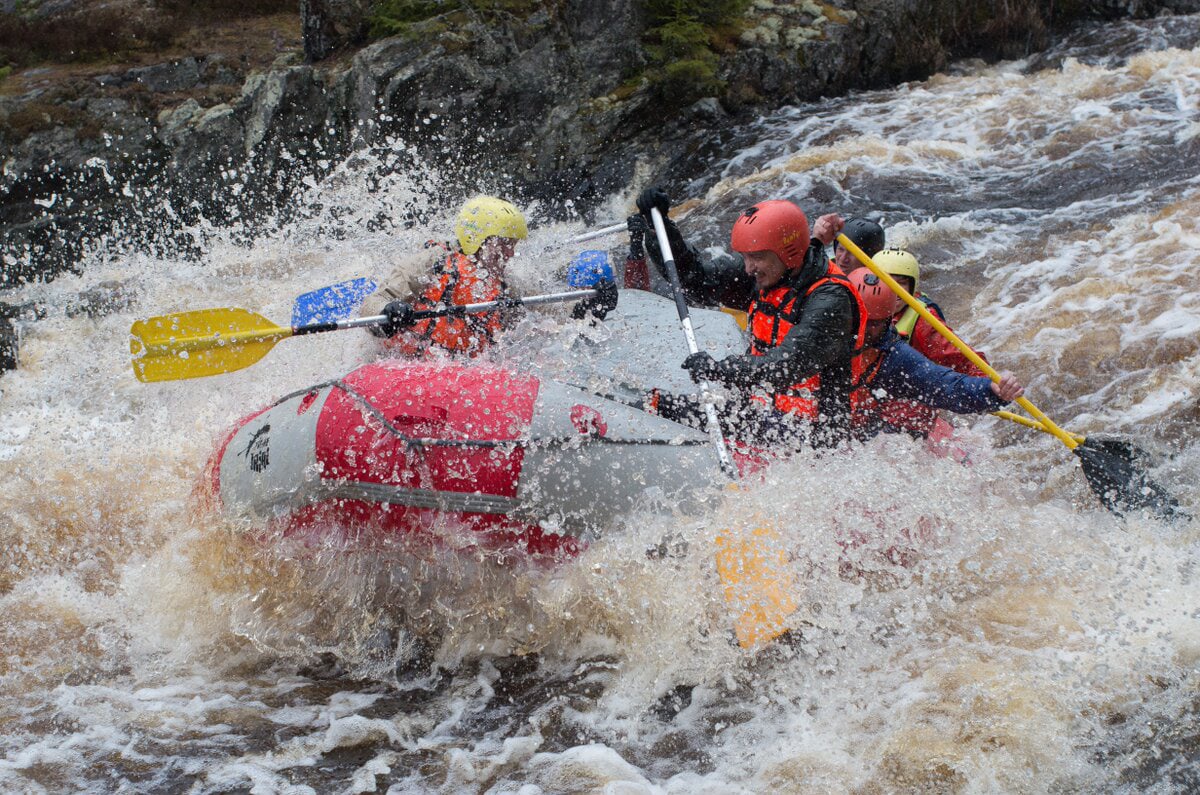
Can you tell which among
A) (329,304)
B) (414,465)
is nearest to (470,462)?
(414,465)

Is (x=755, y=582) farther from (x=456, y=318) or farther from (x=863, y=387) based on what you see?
(x=456, y=318)

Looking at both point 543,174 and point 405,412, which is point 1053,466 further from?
point 543,174

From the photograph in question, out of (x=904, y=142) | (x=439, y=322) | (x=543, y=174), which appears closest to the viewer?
(x=439, y=322)

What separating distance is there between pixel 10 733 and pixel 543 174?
30.9ft

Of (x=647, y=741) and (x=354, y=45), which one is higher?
(x=354, y=45)

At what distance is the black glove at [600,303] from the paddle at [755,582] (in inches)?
66.0

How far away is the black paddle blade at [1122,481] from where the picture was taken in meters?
4.55

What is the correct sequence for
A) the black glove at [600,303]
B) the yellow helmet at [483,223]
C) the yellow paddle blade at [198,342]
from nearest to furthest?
1. the yellow paddle blade at [198,342]
2. the yellow helmet at [483,223]
3. the black glove at [600,303]

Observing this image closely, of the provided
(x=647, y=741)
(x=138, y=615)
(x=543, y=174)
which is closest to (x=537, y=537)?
(x=647, y=741)

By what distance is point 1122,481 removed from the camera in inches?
181

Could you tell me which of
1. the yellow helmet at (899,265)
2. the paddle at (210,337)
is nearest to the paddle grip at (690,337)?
the paddle at (210,337)

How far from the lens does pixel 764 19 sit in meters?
13.2

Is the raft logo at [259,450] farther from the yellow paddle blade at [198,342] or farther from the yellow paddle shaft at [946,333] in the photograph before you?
the yellow paddle shaft at [946,333]

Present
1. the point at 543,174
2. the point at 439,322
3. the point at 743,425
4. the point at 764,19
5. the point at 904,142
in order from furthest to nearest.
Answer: the point at 764,19
the point at 543,174
the point at 904,142
the point at 439,322
the point at 743,425
